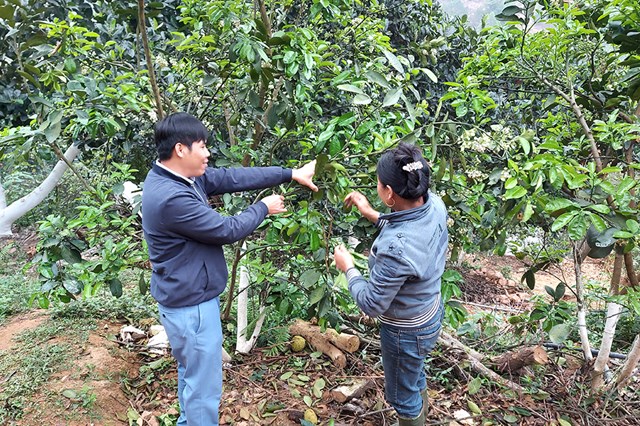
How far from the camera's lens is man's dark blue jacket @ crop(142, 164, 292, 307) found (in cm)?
179

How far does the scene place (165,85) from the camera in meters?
3.18

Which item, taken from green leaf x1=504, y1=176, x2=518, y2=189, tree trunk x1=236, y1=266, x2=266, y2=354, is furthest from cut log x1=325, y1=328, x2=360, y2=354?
green leaf x1=504, y1=176, x2=518, y2=189

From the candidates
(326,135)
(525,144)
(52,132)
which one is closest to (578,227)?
(525,144)

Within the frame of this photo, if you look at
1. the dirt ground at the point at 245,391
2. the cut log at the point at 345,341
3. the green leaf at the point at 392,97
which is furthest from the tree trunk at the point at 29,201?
the green leaf at the point at 392,97

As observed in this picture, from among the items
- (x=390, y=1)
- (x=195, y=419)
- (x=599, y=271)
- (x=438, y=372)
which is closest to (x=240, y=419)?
(x=195, y=419)

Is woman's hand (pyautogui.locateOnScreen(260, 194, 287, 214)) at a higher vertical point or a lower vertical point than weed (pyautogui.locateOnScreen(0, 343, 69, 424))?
higher

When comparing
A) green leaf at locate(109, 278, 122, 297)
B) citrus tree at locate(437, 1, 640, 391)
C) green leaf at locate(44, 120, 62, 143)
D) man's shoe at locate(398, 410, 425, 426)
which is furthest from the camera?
green leaf at locate(109, 278, 122, 297)

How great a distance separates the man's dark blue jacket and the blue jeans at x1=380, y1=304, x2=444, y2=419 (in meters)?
0.79

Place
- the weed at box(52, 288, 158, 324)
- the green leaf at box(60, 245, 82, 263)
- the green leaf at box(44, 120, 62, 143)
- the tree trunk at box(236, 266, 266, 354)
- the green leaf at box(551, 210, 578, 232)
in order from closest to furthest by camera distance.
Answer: the green leaf at box(551, 210, 578, 232) < the green leaf at box(44, 120, 62, 143) < the green leaf at box(60, 245, 82, 263) < the tree trunk at box(236, 266, 266, 354) < the weed at box(52, 288, 158, 324)

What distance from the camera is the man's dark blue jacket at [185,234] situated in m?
1.79

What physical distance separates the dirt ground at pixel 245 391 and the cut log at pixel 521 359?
22 centimetres

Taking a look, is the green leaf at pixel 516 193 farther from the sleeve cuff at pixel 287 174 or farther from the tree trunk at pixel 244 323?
the tree trunk at pixel 244 323

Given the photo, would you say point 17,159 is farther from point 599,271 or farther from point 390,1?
point 599,271

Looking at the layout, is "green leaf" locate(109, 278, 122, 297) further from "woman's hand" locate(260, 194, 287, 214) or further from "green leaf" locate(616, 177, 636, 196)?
"green leaf" locate(616, 177, 636, 196)
